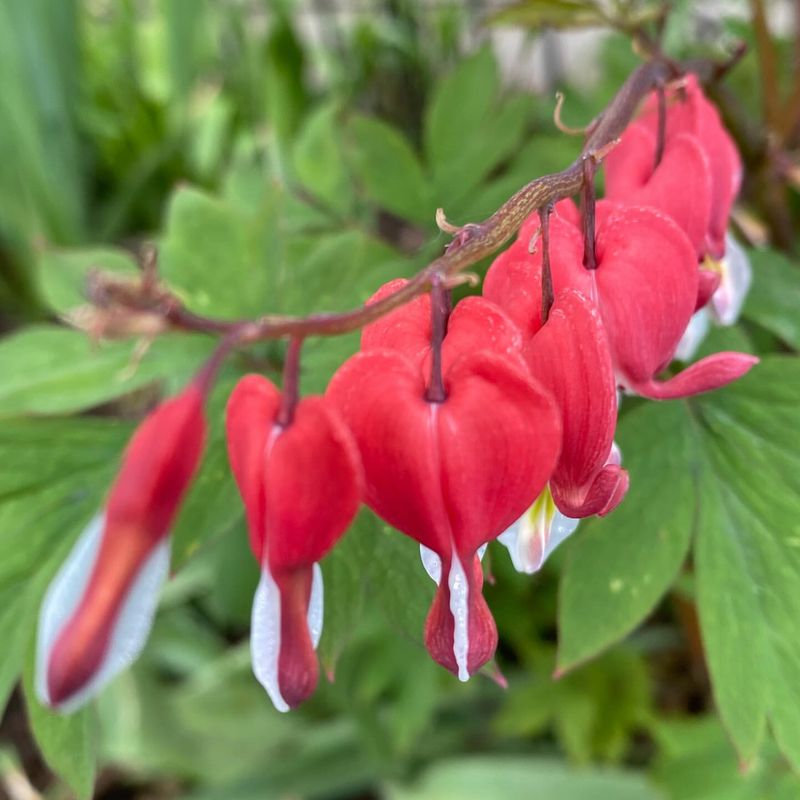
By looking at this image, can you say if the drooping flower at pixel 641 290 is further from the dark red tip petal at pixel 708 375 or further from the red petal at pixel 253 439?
the red petal at pixel 253 439

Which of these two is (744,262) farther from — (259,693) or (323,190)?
(259,693)

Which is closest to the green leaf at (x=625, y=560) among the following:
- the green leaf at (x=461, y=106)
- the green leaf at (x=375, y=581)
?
the green leaf at (x=375, y=581)

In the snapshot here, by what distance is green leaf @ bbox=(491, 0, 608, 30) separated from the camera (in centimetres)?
69

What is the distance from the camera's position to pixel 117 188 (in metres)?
2.04

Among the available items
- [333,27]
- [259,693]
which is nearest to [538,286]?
[259,693]

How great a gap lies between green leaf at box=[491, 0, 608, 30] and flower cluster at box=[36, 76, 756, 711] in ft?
1.06

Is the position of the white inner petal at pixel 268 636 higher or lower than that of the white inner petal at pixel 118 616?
lower

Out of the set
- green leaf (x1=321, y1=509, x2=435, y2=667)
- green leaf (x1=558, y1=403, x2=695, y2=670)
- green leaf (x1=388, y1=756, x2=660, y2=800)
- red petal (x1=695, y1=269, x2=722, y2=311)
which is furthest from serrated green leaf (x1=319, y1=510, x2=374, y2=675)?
green leaf (x1=388, y1=756, x2=660, y2=800)

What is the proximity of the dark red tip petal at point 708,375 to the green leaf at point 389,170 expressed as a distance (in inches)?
21.3

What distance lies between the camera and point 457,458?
13.7 inches

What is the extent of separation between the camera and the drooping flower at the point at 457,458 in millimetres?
349

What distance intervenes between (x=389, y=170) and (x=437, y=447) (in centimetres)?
63

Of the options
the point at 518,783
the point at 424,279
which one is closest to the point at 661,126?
the point at 424,279

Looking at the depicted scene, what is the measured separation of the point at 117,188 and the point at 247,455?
1.88 m
